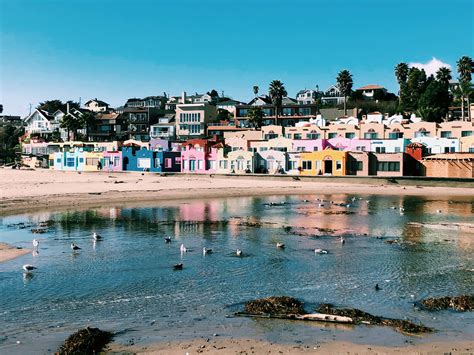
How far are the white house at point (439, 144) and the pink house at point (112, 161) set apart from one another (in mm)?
52398

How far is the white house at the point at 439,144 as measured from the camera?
3078 inches

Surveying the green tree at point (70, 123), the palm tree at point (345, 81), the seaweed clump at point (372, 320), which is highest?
the palm tree at point (345, 81)

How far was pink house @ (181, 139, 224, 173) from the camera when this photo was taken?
88750mm

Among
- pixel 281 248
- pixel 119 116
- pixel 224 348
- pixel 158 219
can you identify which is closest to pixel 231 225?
pixel 158 219

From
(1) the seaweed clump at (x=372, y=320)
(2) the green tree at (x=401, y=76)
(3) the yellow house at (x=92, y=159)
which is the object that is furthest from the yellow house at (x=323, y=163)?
(1) the seaweed clump at (x=372, y=320)

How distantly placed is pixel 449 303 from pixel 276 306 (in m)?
6.13

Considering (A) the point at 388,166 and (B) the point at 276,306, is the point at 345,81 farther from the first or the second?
(B) the point at 276,306

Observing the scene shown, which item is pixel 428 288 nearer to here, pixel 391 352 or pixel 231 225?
pixel 391 352

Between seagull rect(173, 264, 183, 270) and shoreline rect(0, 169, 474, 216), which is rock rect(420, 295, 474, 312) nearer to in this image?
seagull rect(173, 264, 183, 270)

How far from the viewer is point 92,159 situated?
101 metres

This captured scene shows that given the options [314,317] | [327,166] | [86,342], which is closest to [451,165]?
[327,166]

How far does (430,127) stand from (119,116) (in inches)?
2995

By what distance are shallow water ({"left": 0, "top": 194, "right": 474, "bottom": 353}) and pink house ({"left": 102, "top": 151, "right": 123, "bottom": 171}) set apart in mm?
54241

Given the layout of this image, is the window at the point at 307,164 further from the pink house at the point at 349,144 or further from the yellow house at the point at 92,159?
the yellow house at the point at 92,159
